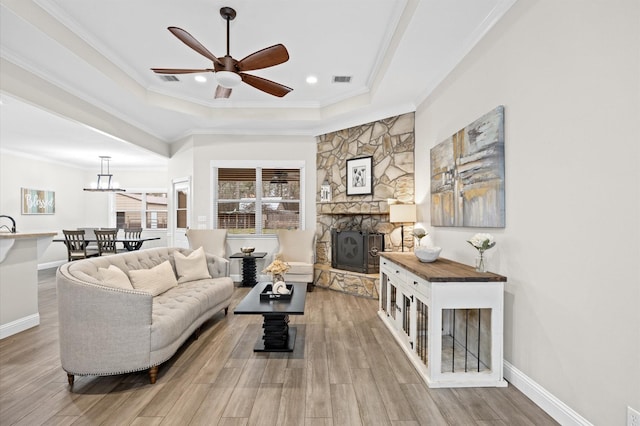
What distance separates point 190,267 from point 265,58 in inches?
101

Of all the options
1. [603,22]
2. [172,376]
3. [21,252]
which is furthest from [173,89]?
[603,22]

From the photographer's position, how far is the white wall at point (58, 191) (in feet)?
22.0

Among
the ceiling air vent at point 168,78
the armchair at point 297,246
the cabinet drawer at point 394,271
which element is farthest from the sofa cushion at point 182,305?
the ceiling air vent at point 168,78

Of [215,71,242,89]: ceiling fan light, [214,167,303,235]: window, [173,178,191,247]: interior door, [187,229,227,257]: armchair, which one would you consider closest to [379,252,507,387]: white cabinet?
[215,71,242,89]: ceiling fan light

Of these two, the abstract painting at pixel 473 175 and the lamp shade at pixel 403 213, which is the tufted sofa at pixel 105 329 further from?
the lamp shade at pixel 403 213

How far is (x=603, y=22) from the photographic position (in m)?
1.57

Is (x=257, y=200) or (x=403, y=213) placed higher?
(x=257, y=200)

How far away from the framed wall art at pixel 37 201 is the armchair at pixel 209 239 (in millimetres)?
4624

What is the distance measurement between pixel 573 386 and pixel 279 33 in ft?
12.3

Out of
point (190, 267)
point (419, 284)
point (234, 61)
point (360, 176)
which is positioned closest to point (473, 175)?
point (419, 284)

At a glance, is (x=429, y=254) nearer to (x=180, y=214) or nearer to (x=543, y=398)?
(x=543, y=398)

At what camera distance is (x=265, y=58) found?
103 inches

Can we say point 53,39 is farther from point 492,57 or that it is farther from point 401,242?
point 401,242

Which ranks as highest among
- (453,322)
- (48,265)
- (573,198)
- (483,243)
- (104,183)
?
(104,183)
